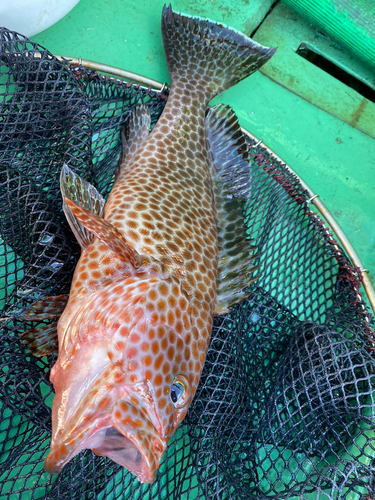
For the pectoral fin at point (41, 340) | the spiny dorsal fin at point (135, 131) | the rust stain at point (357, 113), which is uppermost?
the rust stain at point (357, 113)

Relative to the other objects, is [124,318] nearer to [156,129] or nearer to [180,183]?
[180,183]

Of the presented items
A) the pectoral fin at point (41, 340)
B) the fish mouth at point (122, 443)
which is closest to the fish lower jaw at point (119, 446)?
the fish mouth at point (122, 443)

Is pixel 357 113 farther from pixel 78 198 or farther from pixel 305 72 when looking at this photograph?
pixel 78 198

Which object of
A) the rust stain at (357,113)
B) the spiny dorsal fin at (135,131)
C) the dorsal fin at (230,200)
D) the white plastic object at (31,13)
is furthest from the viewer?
the rust stain at (357,113)

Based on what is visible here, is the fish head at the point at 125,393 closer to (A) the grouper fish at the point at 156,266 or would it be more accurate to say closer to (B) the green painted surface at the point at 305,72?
(A) the grouper fish at the point at 156,266

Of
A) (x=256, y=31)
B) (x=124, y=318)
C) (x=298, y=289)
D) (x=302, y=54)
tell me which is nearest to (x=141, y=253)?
(x=124, y=318)

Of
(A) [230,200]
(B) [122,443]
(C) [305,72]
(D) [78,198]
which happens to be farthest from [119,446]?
(C) [305,72]

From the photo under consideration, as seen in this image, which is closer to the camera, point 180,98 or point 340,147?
point 180,98

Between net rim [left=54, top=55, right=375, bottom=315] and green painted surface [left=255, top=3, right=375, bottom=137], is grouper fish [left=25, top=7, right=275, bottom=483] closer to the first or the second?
net rim [left=54, top=55, right=375, bottom=315]
